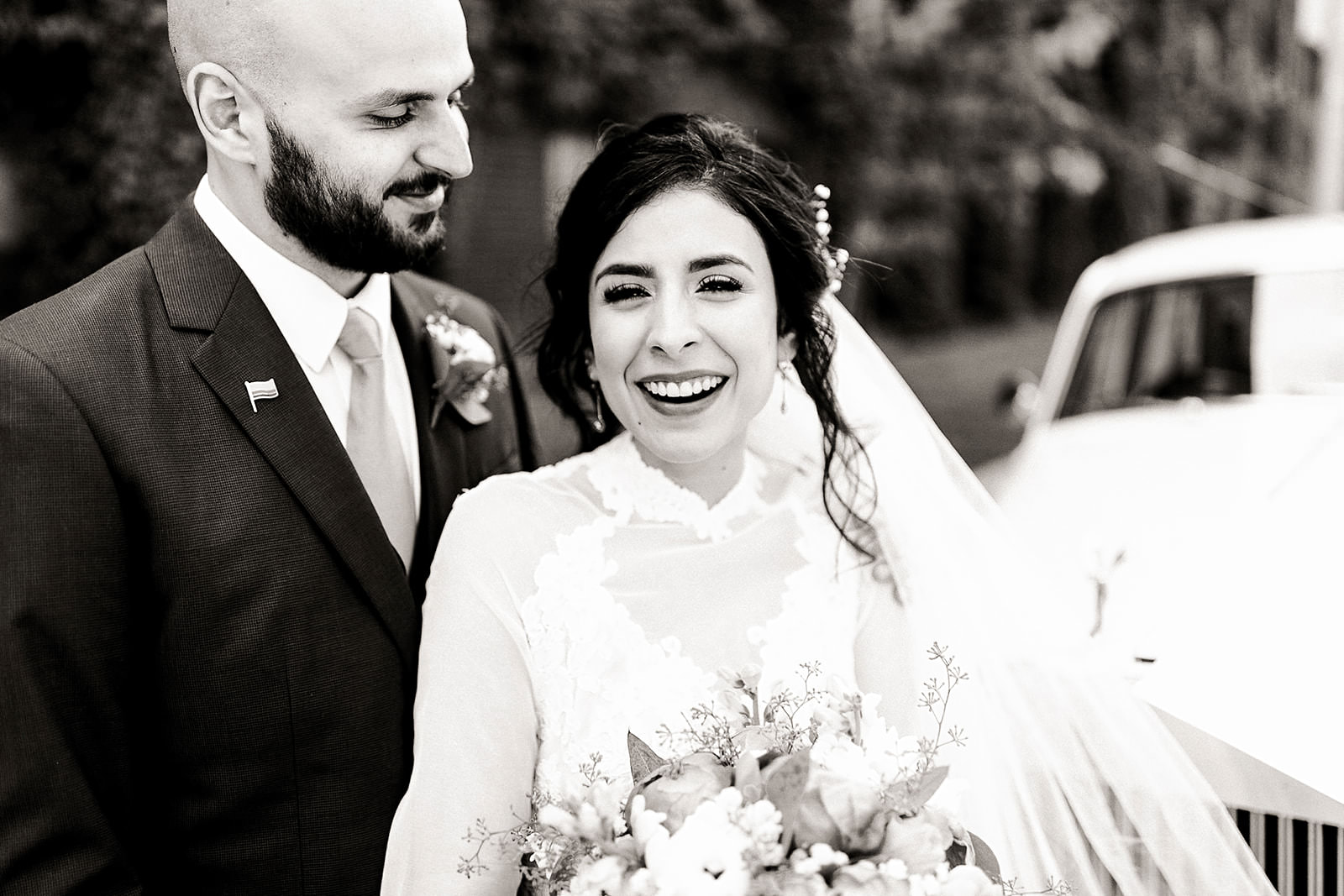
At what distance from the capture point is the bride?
86.4 inches

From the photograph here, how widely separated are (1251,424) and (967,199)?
1143 cm

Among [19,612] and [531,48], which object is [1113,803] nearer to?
[19,612]

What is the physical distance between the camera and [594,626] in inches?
89.8

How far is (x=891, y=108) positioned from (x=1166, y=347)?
7164 mm

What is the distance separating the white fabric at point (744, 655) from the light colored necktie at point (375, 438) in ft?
0.55

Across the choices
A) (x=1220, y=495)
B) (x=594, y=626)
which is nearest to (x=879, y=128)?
(x=1220, y=495)

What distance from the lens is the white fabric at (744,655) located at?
7.07ft

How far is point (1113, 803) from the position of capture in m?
2.38

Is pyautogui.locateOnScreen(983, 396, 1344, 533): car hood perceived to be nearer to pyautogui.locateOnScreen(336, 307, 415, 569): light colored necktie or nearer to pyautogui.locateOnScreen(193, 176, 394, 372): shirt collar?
pyautogui.locateOnScreen(336, 307, 415, 569): light colored necktie

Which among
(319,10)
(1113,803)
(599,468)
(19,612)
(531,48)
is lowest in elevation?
(1113,803)

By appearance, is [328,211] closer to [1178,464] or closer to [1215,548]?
[1215,548]

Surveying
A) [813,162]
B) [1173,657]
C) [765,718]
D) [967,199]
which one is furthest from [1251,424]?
[967,199]

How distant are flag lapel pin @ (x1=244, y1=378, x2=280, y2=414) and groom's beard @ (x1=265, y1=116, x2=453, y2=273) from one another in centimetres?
27

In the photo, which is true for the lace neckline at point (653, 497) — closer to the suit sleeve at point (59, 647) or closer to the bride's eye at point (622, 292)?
the bride's eye at point (622, 292)
